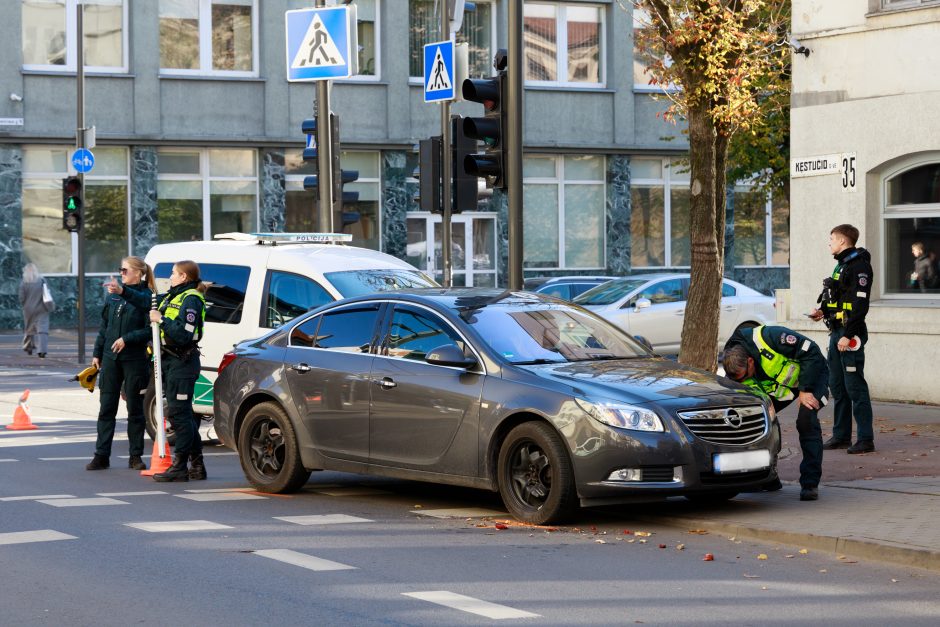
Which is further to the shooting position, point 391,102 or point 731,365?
point 391,102

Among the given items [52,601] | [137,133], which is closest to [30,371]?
[137,133]

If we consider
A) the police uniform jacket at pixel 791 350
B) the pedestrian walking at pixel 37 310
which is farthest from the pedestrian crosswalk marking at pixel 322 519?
the pedestrian walking at pixel 37 310

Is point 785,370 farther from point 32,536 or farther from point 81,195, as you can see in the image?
point 81,195

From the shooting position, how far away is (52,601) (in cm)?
752

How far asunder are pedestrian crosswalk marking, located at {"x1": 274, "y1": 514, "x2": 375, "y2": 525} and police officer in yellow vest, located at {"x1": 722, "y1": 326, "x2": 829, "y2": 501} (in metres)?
2.70

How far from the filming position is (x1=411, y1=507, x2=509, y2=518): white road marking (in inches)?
411

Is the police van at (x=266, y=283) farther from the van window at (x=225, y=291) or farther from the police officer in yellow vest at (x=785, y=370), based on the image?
the police officer in yellow vest at (x=785, y=370)

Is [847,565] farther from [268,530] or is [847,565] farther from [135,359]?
[135,359]

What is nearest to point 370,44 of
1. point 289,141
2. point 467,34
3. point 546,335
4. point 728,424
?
point 467,34

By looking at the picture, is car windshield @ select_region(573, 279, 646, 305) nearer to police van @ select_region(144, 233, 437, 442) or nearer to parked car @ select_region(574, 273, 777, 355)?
parked car @ select_region(574, 273, 777, 355)

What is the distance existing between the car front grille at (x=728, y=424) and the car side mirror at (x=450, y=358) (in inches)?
58.4

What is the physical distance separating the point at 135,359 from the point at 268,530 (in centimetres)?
363

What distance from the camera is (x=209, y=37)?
36781mm

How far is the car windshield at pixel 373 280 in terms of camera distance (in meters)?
14.2
